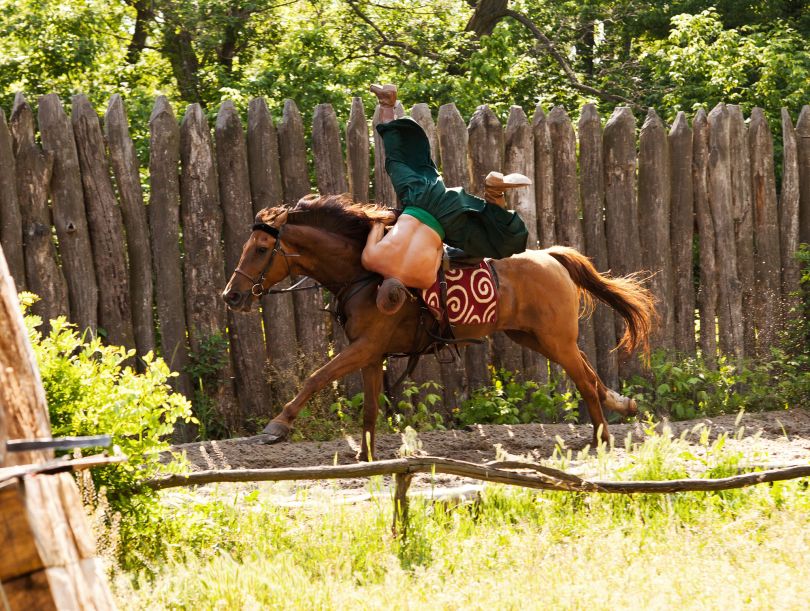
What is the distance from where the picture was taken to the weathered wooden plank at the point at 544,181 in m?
8.39

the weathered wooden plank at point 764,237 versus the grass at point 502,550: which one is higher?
the weathered wooden plank at point 764,237

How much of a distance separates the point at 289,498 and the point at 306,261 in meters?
1.61

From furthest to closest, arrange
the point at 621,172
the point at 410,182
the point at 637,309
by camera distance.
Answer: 1. the point at 621,172
2. the point at 637,309
3. the point at 410,182

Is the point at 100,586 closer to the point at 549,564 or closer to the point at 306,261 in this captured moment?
the point at 549,564

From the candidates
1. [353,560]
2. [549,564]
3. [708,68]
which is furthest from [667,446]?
[708,68]

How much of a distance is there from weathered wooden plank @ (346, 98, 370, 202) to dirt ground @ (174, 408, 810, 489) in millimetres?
1810

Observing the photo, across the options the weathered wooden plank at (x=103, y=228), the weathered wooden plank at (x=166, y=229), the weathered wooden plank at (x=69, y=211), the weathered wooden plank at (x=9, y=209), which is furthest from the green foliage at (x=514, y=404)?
the weathered wooden plank at (x=9, y=209)

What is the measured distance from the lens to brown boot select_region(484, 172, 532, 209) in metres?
6.43

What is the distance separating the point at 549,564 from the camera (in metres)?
4.30

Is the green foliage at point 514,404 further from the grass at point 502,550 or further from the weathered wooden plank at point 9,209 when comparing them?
the weathered wooden plank at point 9,209

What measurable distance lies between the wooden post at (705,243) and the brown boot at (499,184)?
2.84 m

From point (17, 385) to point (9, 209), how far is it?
16.9ft

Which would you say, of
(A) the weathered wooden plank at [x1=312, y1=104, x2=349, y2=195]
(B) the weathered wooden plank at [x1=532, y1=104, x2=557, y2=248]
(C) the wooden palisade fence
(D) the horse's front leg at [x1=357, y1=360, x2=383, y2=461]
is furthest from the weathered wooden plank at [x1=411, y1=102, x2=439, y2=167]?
(D) the horse's front leg at [x1=357, y1=360, x2=383, y2=461]

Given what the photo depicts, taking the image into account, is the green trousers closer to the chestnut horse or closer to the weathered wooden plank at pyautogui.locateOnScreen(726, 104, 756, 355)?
the chestnut horse
